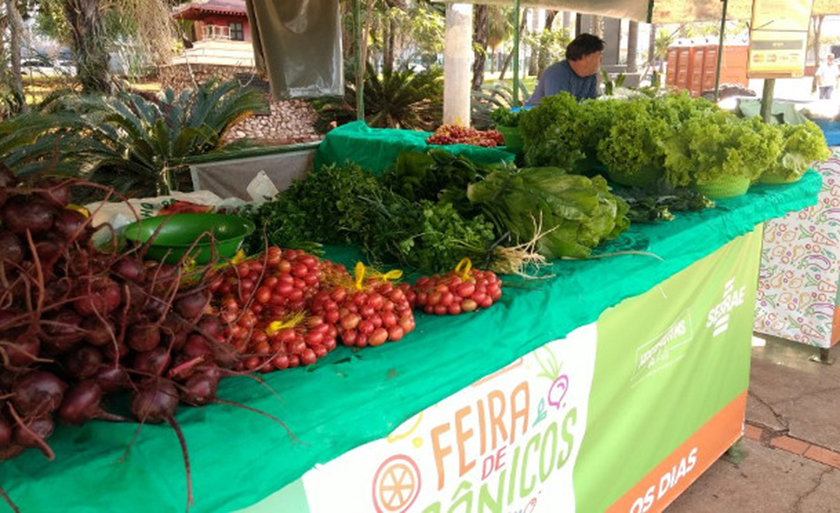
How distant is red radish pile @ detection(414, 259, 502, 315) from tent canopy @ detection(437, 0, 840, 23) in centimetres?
587

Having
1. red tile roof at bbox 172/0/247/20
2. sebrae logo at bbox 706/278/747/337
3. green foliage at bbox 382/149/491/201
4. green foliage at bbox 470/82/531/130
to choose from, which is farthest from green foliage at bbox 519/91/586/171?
red tile roof at bbox 172/0/247/20

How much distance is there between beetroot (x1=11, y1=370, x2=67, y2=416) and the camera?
41.9 inches

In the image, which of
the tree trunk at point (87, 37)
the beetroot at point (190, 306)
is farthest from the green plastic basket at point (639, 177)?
the tree trunk at point (87, 37)

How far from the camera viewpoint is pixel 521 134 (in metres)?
3.63

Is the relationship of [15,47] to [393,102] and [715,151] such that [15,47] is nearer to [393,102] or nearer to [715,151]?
[393,102]

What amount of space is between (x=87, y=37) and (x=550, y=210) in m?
10.9

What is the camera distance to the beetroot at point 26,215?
121cm

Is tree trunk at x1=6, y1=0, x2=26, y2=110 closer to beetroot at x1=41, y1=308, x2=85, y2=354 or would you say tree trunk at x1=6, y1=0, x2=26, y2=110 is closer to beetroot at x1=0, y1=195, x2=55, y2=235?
beetroot at x1=0, y1=195, x2=55, y2=235

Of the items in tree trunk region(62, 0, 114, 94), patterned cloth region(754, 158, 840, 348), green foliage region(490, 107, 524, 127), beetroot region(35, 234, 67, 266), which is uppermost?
tree trunk region(62, 0, 114, 94)

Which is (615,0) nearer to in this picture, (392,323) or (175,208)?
(175,208)

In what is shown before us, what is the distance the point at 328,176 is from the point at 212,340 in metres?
1.27

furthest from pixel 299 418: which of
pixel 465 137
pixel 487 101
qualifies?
pixel 487 101

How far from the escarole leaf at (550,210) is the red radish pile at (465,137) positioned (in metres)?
2.69

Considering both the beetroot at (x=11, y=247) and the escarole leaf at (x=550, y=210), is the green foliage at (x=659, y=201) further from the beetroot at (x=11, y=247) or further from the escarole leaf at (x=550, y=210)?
the beetroot at (x=11, y=247)
